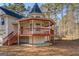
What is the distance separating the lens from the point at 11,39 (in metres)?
2.32

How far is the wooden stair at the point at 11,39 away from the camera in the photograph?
232cm

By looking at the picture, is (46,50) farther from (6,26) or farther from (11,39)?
(6,26)

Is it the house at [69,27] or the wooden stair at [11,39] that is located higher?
the house at [69,27]

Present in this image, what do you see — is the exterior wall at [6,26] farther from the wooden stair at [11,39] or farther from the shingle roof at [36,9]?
the shingle roof at [36,9]

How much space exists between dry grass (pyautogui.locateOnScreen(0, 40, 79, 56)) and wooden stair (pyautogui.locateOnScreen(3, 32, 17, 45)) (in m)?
0.07

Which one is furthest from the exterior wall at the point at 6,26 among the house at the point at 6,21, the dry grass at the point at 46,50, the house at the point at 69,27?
the house at the point at 69,27

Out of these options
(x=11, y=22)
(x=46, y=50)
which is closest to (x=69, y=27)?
(x=46, y=50)

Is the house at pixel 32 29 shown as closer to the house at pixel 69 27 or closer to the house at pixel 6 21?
the house at pixel 6 21

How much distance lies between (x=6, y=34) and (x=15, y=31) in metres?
0.12

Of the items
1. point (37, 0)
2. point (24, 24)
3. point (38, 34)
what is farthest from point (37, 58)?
point (37, 0)

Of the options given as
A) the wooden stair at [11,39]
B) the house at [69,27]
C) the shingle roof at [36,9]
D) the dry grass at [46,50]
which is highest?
the shingle roof at [36,9]

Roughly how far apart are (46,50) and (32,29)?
326 mm

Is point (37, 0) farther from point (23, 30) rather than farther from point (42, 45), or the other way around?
point (42, 45)

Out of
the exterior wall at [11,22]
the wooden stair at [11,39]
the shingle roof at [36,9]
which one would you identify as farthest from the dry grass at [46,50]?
the shingle roof at [36,9]
